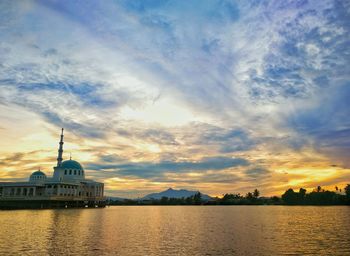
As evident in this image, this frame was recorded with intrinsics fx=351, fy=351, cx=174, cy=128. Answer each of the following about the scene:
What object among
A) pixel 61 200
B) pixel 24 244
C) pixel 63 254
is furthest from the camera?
pixel 61 200

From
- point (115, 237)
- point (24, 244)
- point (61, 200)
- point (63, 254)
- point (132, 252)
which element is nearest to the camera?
point (63, 254)

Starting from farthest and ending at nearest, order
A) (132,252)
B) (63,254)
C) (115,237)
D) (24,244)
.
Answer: (115,237)
(24,244)
(132,252)
(63,254)

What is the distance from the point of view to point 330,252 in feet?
148

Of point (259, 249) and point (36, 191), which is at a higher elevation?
point (36, 191)

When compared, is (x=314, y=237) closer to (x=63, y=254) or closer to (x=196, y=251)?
(x=196, y=251)

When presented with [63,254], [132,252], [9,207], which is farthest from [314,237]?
[9,207]

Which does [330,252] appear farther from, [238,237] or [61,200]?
[61,200]

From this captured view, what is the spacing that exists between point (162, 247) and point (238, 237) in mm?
17006

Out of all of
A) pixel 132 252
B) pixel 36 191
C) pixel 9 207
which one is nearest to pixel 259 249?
pixel 132 252

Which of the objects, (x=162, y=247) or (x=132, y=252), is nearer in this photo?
(x=132, y=252)

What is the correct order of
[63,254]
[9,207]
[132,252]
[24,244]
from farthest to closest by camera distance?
[9,207] → [24,244] → [132,252] → [63,254]

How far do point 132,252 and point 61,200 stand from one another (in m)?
157

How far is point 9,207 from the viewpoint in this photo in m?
172

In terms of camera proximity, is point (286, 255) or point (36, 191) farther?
point (36, 191)
